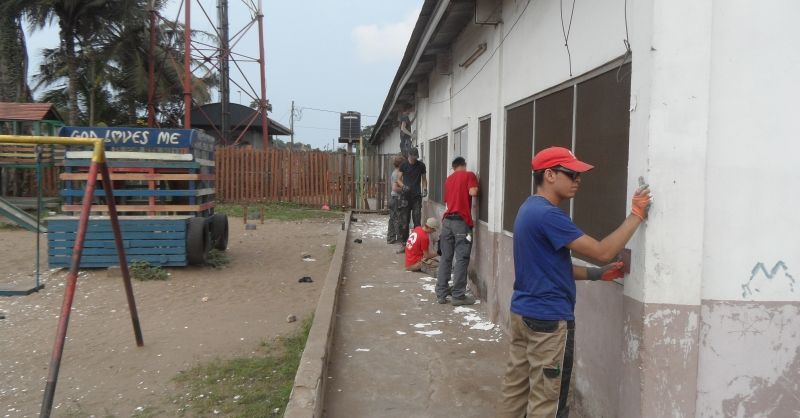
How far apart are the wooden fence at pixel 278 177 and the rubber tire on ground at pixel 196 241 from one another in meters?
11.2

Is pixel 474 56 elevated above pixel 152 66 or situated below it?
below

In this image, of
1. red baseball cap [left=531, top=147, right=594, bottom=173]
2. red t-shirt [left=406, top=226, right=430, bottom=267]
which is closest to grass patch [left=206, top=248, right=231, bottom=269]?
red t-shirt [left=406, top=226, right=430, bottom=267]

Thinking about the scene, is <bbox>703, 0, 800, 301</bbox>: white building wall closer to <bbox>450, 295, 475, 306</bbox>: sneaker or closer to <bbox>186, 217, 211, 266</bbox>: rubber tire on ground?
<bbox>450, 295, 475, 306</bbox>: sneaker

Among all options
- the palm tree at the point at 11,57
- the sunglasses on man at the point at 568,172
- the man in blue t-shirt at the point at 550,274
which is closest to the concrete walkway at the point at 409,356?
the man in blue t-shirt at the point at 550,274

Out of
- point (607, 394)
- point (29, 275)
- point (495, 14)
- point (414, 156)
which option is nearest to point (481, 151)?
point (495, 14)

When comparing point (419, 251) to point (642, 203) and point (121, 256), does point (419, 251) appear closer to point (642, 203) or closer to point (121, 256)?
point (121, 256)

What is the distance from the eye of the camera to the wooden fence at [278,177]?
20047mm

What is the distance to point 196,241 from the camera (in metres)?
8.66

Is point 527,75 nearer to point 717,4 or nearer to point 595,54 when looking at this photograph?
point 595,54

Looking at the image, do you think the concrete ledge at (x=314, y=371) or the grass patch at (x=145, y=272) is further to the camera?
the grass patch at (x=145, y=272)

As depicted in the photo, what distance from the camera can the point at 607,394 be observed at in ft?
11.0

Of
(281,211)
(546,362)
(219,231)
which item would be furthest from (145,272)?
(281,211)

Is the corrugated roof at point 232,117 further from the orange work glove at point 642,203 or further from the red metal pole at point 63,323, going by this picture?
the orange work glove at point 642,203

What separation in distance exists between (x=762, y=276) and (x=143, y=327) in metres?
5.76
